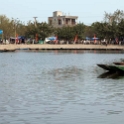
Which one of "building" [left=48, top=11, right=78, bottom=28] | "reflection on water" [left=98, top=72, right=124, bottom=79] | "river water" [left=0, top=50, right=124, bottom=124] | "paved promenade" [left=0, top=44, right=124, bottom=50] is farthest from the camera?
A: "building" [left=48, top=11, right=78, bottom=28]

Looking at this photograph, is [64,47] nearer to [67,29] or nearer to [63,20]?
[67,29]

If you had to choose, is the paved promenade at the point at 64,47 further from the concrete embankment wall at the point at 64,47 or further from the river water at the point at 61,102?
the river water at the point at 61,102

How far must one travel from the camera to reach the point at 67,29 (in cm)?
10425

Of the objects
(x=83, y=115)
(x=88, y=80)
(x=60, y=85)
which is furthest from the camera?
(x=88, y=80)

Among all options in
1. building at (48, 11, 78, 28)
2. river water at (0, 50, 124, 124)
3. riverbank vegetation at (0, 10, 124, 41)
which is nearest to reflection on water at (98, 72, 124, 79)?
river water at (0, 50, 124, 124)

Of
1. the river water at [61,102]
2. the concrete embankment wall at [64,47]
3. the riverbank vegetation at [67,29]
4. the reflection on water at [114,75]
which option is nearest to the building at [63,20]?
the riverbank vegetation at [67,29]

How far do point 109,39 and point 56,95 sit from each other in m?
75.0

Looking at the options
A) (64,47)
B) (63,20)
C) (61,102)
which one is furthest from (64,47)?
(61,102)

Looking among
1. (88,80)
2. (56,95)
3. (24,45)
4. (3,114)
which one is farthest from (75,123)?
(24,45)

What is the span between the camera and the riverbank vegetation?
94.0m

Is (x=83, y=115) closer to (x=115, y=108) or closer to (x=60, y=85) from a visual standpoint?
(x=115, y=108)

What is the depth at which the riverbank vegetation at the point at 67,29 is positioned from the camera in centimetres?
9400

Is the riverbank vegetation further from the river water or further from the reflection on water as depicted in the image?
the river water

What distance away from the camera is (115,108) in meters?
19.8
